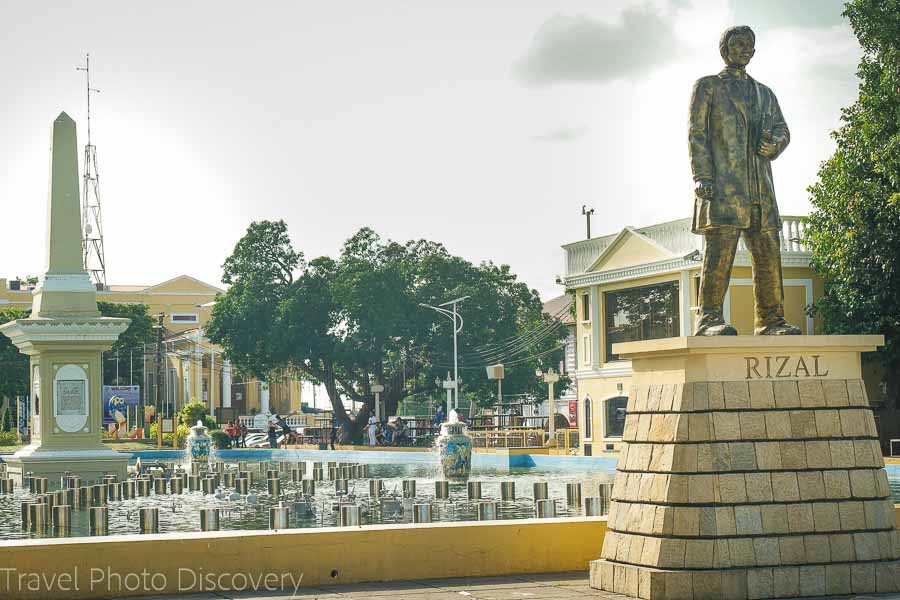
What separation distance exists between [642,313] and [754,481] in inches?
1442

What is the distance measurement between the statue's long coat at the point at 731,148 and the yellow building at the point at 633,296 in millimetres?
30710

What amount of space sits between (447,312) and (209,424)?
13.1m

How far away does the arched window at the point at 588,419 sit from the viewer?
1923 inches

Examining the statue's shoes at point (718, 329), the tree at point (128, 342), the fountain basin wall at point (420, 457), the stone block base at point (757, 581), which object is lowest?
the fountain basin wall at point (420, 457)

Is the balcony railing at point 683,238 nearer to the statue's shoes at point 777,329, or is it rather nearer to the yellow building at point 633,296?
the yellow building at point 633,296

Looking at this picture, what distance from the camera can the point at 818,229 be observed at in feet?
126

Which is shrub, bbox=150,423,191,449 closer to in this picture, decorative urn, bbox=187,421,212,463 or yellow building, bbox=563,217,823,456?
decorative urn, bbox=187,421,212,463

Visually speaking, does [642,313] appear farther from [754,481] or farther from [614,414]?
[754,481]

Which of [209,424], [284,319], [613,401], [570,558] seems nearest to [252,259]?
[284,319]

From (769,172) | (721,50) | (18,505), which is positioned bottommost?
(18,505)

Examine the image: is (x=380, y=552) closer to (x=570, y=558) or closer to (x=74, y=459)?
(x=570, y=558)

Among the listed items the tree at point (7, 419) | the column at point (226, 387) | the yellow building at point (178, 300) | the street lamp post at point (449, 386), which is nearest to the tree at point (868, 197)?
the street lamp post at point (449, 386)

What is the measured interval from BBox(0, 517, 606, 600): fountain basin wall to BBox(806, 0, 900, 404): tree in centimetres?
2481

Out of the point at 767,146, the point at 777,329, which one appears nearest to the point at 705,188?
the point at 767,146
